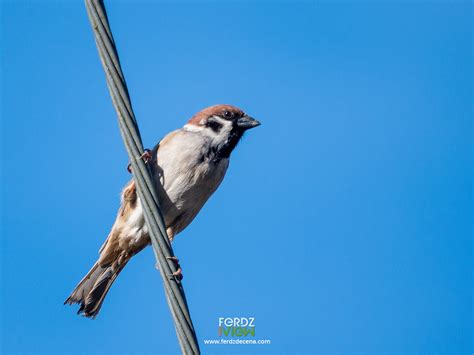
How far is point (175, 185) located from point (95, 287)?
1036mm

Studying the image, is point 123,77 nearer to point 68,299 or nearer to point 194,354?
point 194,354

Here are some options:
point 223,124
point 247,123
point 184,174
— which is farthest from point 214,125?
point 184,174

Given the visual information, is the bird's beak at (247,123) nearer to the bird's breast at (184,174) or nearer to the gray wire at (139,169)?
the bird's breast at (184,174)

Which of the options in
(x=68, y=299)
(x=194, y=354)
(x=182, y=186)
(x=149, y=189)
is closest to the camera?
(x=194, y=354)

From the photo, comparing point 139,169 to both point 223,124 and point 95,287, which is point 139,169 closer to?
point 223,124

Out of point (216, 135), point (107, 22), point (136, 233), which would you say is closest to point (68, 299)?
point (136, 233)

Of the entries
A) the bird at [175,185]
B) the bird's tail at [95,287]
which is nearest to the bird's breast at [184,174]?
the bird at [175,185]

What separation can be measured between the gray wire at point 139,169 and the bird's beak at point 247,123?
86.9 inches

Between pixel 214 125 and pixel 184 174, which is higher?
pixel 214 125

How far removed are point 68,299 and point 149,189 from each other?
2383 mm

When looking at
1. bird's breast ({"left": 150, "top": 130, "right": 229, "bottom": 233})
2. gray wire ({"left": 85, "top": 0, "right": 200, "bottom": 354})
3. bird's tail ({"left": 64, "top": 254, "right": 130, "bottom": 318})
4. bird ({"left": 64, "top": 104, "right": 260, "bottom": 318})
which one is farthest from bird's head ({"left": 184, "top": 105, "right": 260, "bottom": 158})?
gray wire ({"left": 85, "top": 0, "right": 200, "bottom": 354})

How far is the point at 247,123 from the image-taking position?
16.8ft

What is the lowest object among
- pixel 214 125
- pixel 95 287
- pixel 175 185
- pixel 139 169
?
pixel 139 169

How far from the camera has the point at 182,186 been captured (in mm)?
4629
